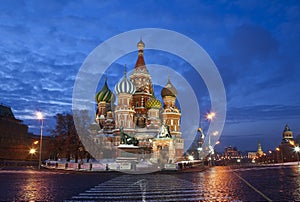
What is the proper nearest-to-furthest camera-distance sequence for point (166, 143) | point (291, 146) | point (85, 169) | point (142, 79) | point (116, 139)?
point (85, 169) < point (166, 143) < point (116, 139) < point (142, 79) < point (291, 146)

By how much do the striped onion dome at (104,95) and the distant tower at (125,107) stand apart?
888 centimetres

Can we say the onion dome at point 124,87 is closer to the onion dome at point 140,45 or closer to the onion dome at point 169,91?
the onion dome at point 169,91

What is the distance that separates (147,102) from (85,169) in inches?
1323

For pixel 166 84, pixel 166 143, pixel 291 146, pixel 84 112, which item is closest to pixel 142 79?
pixel 166 84

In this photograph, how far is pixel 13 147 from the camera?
6359 centimetres

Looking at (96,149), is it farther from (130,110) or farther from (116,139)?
(130,110)

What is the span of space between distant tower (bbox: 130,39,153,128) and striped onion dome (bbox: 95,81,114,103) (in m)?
6.33

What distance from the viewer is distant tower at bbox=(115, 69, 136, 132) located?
5840 cm

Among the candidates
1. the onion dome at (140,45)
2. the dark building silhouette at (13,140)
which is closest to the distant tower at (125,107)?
the onion dome at (140,45)

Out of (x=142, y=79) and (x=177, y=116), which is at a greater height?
(x=142, y=79)

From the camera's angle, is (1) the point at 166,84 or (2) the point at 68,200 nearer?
(2) the point at 68,200

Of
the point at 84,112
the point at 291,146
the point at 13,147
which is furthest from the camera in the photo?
the point at 291,146

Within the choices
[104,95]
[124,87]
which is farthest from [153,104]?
[104,95]

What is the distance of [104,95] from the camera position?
69250mm
